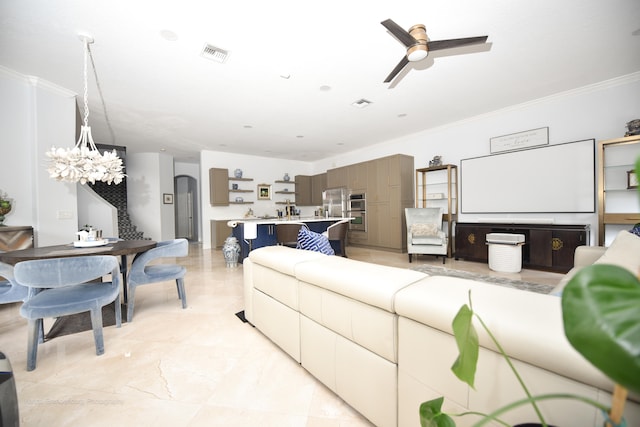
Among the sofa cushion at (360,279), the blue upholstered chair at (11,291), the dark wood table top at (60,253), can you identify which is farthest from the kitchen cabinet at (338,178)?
the blue upholstered chair at (11,291)

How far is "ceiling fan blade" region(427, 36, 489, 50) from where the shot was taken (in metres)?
2.12

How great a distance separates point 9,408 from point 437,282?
5.44 ft

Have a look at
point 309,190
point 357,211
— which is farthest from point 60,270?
point 309,190

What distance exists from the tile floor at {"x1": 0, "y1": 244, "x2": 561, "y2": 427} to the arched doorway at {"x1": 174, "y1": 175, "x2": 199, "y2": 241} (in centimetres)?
665

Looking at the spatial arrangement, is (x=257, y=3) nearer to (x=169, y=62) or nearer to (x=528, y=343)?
(x=169, y=62)

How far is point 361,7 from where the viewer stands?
210 cm

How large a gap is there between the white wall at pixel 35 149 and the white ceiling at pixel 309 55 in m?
0.29

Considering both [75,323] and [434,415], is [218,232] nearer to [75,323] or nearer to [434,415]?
[75,323]

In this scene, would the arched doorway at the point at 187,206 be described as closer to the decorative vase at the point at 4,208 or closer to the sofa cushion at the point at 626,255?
the decorative vase at the point at 4,208

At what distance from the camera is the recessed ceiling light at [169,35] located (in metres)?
2.36

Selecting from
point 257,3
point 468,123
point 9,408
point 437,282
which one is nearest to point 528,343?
point 437,282

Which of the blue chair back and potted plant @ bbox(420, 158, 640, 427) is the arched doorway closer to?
Answer: the blue chair back

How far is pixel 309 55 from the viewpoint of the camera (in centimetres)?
278

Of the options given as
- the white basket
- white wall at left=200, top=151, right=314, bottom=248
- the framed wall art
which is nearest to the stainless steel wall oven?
white wall at left=200, top=151, right=314, bottom=248
